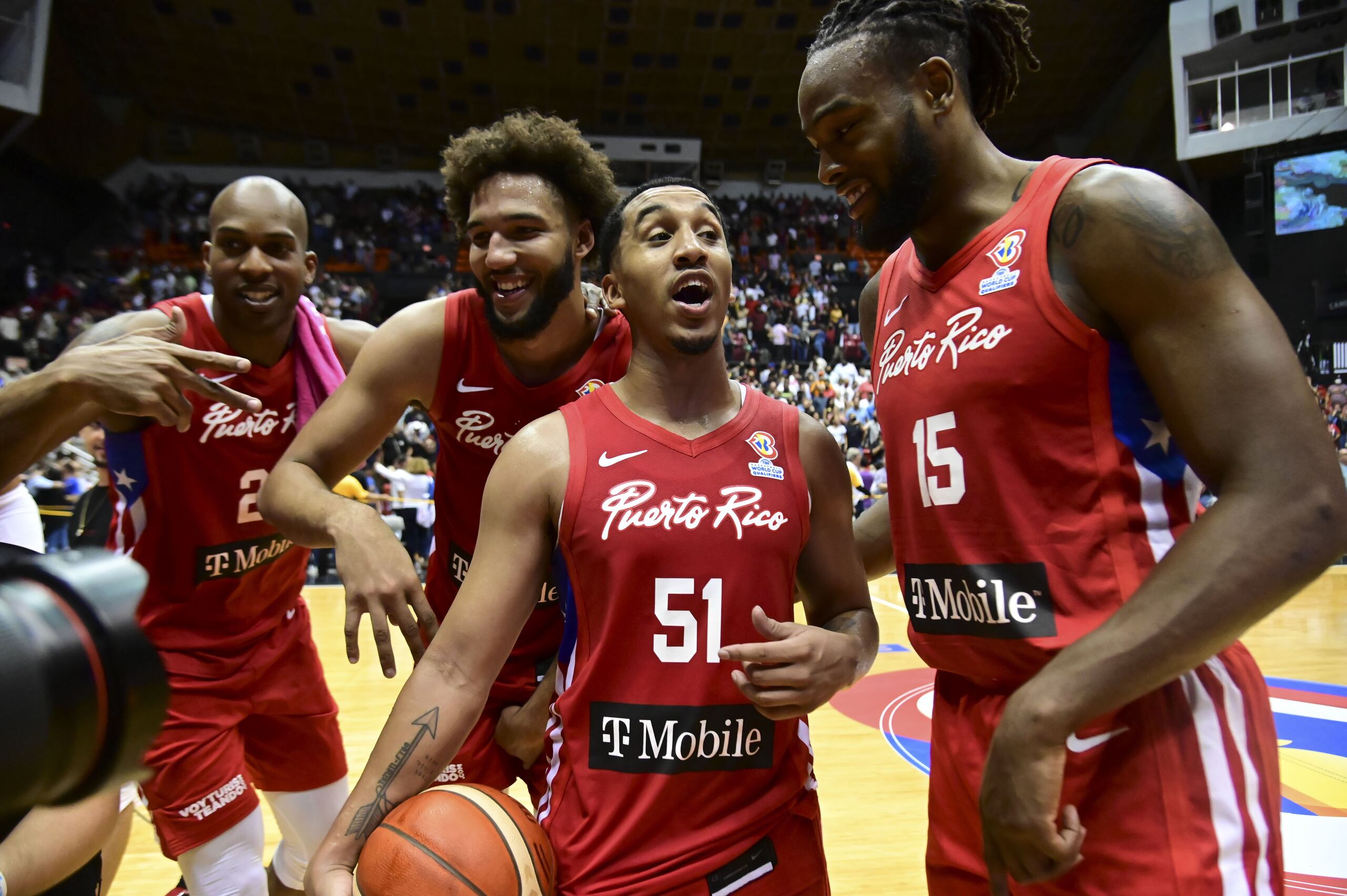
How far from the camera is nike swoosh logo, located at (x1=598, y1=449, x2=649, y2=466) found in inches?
78.3

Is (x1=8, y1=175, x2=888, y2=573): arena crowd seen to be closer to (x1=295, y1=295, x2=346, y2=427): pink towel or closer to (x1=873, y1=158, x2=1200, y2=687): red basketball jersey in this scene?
(x1=295, y1=295, x2=346, y2=427): pink towel

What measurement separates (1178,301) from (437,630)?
4.96 ft

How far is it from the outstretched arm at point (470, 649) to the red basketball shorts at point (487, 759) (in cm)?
69

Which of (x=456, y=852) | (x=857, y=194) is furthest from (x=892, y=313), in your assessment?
(x=456, y=852)

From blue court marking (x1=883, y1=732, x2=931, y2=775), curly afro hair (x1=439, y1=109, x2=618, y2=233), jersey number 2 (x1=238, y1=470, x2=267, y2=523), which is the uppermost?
curly afro hair (x1=439, y1=109, x2=618, y2=233)

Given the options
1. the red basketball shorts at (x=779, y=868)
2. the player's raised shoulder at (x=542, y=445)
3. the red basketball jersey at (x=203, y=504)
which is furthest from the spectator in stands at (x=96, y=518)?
the red basketball shorts at (x=779, y=868)

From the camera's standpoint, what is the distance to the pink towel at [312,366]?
3.13m

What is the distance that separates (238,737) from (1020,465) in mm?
2740

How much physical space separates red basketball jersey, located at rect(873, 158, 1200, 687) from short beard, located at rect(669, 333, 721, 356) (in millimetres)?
483

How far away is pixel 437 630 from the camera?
1960 mm

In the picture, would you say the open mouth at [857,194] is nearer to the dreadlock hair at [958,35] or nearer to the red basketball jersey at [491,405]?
the dreadlock hair at [958,35]

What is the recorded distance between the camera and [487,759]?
2.58 meters

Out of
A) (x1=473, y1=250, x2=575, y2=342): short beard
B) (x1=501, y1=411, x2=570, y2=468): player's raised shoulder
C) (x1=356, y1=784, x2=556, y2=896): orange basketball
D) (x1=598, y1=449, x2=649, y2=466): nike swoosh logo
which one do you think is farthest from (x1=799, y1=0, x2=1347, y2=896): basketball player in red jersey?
(x1=473, y1=250, x2=575, y2=342): short beard

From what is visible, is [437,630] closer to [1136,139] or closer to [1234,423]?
[1234,423]
